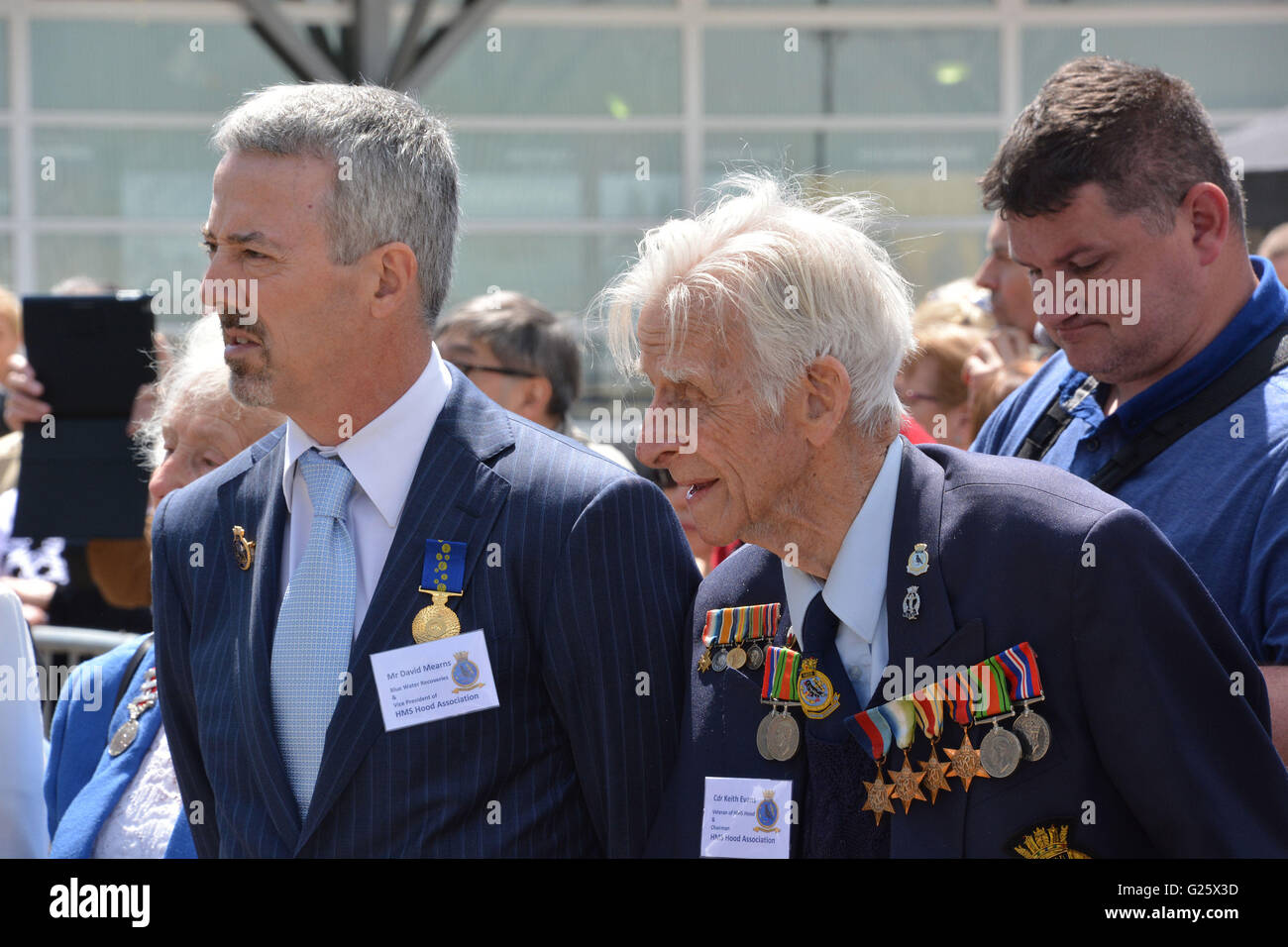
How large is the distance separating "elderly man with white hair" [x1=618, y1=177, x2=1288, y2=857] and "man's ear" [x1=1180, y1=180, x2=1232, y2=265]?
0.60 m

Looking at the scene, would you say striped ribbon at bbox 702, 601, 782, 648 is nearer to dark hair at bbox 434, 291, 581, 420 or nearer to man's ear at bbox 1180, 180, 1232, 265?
man's ear at bbox 1180, 180, 1232, 265

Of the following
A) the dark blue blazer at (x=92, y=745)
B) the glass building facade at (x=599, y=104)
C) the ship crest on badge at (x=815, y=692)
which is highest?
the glass building facade at (x=599, y=104)

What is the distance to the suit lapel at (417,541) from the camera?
1965 millimetres

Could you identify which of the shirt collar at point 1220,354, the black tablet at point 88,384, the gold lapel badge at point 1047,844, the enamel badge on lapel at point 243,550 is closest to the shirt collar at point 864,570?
the gold lapel badge at point 1047,844

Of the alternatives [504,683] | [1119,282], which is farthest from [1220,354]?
[504,683]

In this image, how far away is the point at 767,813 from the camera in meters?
1.92

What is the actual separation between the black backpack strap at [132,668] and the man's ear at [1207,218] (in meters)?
2.03

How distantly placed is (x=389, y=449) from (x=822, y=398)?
0.68 metres

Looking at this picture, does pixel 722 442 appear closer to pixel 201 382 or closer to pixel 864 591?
pixel 864 591

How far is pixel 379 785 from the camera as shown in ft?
6.43

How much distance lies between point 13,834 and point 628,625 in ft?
3.48

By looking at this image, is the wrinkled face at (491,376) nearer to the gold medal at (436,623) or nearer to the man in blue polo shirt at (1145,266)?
the man in blue polo shirt at (1145,266)
